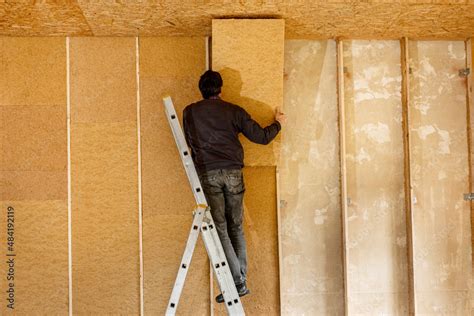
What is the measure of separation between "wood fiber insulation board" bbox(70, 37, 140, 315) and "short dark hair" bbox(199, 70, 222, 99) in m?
0.74

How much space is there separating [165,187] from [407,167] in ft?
6.18

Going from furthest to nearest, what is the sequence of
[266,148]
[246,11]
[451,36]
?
[451,36] → [266,148] → [246,11]

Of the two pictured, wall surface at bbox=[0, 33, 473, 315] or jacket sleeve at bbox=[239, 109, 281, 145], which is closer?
jacket sleeve at bbox=[239, 109, 281, 145]

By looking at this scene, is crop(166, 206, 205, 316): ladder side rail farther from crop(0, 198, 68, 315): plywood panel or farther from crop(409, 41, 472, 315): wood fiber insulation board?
crop(409, 41, 472, 315): wood fiber insulation board

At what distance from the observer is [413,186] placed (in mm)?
4062

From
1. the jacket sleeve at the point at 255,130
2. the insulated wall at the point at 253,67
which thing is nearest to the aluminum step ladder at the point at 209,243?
the jacket sleeve at the point at 255,130

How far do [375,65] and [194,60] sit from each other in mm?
1424

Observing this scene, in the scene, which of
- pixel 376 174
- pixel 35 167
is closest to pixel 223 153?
pixel 376 174

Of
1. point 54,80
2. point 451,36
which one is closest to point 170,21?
point 54,80

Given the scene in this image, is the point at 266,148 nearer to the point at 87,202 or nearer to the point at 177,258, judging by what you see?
the point at 177,258

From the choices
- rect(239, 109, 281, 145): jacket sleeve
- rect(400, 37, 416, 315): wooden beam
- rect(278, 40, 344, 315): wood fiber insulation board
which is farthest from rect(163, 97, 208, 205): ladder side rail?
rect(400, 37, 416, 315): wooden beam

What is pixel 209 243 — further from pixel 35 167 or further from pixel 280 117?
pixel 35 167

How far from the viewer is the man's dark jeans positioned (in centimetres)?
335

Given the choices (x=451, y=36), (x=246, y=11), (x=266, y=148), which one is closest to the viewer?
(x=246, y=11)
